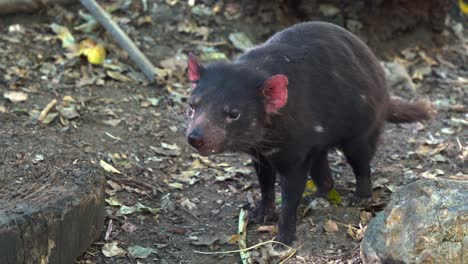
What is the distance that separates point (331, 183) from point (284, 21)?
8.55 feet

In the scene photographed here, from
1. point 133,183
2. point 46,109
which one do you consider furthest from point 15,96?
point 133,183

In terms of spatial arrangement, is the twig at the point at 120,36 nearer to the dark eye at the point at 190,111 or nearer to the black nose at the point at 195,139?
the dark eye at the point at 190,111

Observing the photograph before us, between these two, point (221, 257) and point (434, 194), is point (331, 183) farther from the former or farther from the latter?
point (434, 194)

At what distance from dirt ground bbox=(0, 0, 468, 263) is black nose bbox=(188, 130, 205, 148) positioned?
745 mm

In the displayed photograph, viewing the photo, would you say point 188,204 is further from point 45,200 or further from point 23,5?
point 23,5

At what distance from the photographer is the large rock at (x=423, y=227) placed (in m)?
3.05

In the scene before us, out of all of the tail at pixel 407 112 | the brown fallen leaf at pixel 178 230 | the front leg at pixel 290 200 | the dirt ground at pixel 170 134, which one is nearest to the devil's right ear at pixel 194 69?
the dirt ground at pixel 170 134

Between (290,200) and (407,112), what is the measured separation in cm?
135

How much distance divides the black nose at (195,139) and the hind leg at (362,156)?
1251 millimetres

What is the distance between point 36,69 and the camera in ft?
18.9

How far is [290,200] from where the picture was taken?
4.02 metres

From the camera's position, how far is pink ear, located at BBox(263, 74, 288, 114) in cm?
362

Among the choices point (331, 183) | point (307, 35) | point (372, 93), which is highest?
point (307, 35)

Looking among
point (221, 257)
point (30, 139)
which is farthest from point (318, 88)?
point (30, 139)
